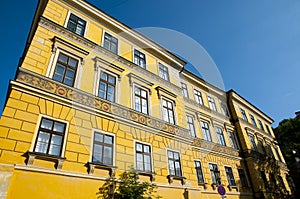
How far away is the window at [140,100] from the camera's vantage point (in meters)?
10.4

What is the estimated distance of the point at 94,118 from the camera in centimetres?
817

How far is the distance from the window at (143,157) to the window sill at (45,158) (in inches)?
133

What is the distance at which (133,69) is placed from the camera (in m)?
11.5

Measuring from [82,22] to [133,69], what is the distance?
12.6ft

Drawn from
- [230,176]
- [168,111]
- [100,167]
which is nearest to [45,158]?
[100,167]

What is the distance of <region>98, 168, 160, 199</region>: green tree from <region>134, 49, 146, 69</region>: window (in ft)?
22.8

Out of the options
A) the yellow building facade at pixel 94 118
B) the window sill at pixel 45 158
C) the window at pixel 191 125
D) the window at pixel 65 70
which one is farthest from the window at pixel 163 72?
the window sill at pixel 45 158

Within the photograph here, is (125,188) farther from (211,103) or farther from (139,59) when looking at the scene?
(211,103)

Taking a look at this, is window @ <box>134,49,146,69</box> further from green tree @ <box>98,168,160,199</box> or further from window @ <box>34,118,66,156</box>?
green tree @ <box>98,168,160,199</box>

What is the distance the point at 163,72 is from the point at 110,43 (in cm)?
445

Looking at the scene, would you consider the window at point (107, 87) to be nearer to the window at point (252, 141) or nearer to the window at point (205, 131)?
the window at point (205, 131)

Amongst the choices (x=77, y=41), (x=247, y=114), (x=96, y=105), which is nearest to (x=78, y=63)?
(x=77, y=41)

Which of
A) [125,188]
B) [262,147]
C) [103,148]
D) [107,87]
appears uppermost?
[107,87]

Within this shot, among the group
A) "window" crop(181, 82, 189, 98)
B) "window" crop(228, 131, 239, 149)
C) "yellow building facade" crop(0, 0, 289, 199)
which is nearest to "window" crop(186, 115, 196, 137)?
"yellow building facade" crop(0, 0, 289, 199)
